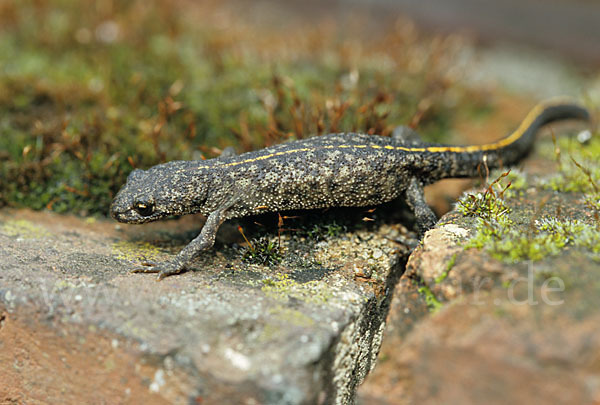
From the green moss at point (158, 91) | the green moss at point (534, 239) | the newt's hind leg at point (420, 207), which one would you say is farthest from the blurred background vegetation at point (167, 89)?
the green moss at point (534, 239)

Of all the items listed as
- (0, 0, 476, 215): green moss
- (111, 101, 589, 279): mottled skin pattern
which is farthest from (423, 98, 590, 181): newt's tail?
(0, 0, 476, 215): green moss

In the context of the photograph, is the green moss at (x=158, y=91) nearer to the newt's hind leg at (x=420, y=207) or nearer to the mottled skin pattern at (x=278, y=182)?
the mottled skin pattern at (x=278, y=182)

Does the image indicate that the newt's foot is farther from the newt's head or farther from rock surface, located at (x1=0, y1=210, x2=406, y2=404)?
the newt's head

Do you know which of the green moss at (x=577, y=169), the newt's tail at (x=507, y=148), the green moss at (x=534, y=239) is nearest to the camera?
the green moss at (x=534, y=239)

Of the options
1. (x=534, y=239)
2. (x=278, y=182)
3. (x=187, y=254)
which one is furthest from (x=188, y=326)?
(x=534, y=239)

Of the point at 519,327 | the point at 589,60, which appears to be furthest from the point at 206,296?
the point at 589,60

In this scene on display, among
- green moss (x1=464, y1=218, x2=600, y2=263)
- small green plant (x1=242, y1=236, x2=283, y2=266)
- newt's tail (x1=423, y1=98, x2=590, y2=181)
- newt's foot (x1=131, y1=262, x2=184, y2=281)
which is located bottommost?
small green plant (x1=242, y1=236, x2=283, y2=266)

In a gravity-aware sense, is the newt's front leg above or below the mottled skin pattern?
below
